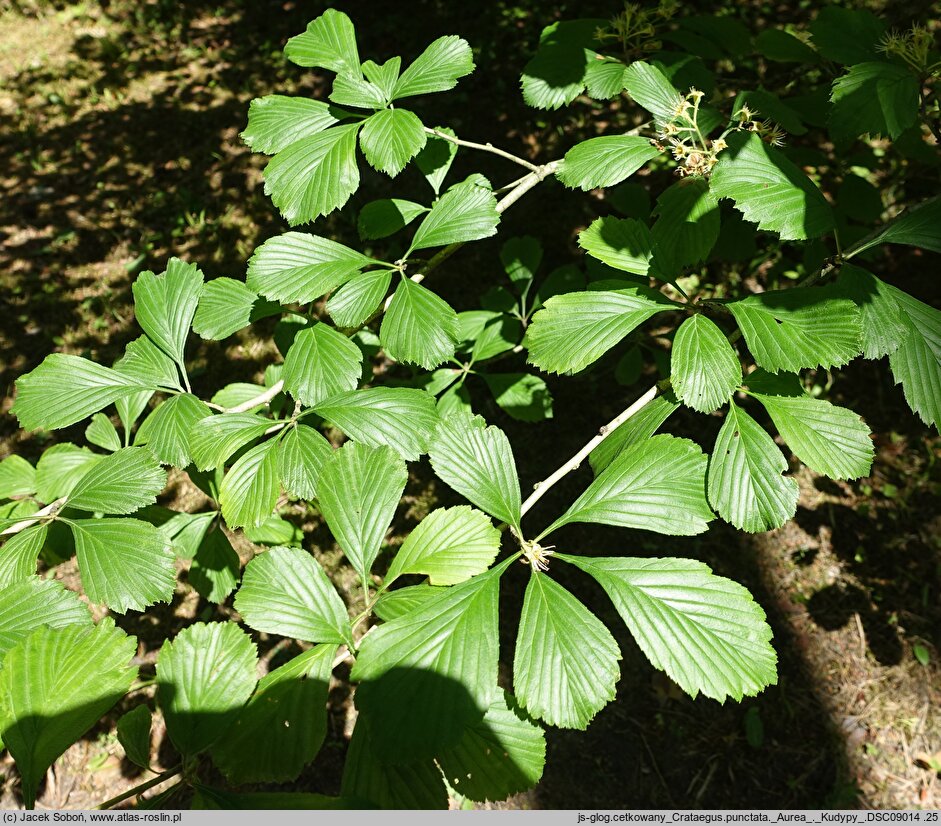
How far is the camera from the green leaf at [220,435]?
1299 millimetres

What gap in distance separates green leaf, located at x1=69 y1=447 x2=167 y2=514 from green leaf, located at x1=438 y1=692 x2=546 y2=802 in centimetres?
79

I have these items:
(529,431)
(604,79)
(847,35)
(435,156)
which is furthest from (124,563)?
(529,431)

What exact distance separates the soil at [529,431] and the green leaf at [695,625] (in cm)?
163

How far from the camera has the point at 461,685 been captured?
98 cm

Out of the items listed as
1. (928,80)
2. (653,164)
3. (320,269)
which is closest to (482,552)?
(320,269)

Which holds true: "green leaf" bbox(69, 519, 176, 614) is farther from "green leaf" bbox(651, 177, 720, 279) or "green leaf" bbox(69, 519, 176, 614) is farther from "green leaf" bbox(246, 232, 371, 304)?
"green leaf" bbox(651, 177, 720, 279)

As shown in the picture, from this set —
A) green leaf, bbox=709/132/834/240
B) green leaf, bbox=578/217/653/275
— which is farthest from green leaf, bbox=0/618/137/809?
green leaf, bbox=709/132/834/240

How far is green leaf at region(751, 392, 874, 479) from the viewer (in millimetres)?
1170

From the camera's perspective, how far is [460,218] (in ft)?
4.63

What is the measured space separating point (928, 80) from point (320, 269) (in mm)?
1307

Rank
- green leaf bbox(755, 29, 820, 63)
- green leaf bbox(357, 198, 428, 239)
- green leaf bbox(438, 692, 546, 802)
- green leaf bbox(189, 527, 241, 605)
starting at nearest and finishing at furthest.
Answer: green leaf bbox(438, 692, 546, 802) → green leaf bbox(357, 198, 428, 239) → green leaf bbox(755, 29, 820, 63) → green leaf bbox(189, 527, 241, 605)

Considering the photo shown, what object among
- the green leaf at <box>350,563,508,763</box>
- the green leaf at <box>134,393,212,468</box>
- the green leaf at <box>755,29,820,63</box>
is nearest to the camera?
the green leaf at <box>350,563,508,763</box>

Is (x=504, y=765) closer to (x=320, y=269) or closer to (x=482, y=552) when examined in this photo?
(x=482, y=552)

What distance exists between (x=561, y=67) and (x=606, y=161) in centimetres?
55
